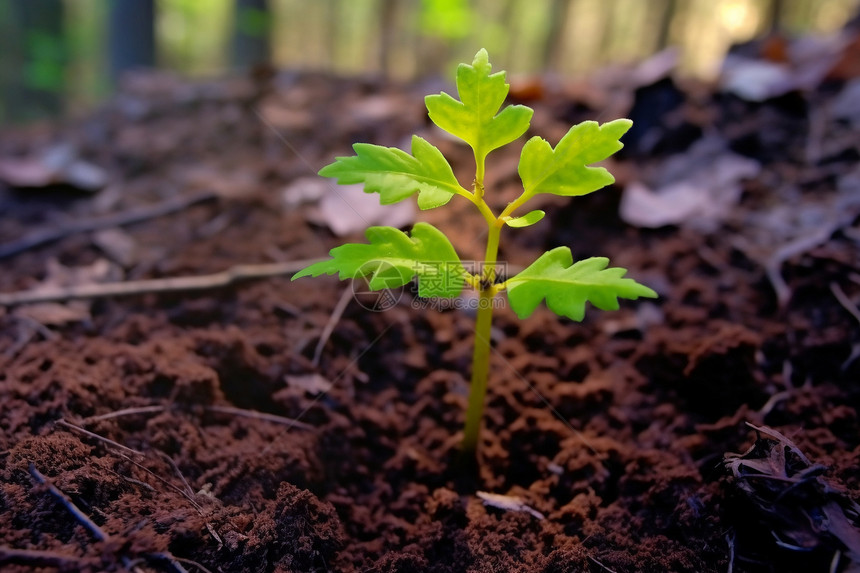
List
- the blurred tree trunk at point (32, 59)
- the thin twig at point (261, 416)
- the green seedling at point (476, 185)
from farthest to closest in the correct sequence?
the blurred tree trunk at point (32, 59) < the thin twig at point (261, 416) < the green seedling at point (476, 185)

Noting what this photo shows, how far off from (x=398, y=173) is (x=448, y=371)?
830 mm

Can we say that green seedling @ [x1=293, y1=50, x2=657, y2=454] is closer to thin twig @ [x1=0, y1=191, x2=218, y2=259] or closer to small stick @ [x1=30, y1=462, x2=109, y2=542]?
small stick @ [x1=30, y1=462, x2=109, y2=542]

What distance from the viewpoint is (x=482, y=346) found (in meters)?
1.42

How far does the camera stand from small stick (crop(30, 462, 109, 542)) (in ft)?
3.73

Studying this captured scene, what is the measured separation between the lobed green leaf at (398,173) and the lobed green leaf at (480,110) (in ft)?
Result: 0.28

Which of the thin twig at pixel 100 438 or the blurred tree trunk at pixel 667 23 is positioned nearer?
the thin twig at pixel 100 438

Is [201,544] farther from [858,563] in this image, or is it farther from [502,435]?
[858,563]

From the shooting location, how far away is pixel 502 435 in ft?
5.43

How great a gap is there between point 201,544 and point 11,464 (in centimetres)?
48

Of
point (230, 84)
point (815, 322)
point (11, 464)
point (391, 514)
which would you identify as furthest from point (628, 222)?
point (230, 84)

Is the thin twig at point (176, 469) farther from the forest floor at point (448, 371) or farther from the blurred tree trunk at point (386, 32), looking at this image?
the blurred tree trunk at point (386, 32)

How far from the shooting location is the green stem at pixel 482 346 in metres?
1.33

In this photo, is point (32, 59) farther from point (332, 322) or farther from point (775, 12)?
point (775, 12)

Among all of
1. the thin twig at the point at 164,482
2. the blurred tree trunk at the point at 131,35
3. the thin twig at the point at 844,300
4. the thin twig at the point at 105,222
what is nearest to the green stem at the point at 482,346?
the thin twig at the point at 164,482
